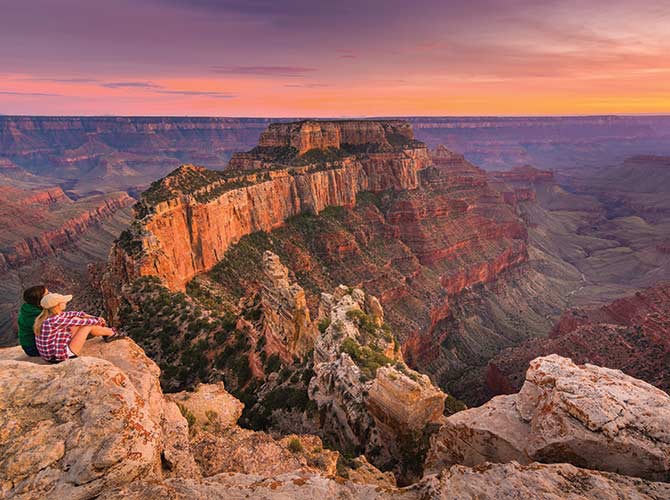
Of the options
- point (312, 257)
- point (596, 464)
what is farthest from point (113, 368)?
point (312, 257)

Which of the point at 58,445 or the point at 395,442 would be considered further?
the point at 395,442

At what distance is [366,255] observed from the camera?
9431 cm

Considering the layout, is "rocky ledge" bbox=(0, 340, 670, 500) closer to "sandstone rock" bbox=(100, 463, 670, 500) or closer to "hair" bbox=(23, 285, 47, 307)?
"sandstone rock" bbox=(100, 463, 670, 500)

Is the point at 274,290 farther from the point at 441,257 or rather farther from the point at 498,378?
the point at 441,257

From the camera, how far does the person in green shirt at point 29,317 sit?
490 inches

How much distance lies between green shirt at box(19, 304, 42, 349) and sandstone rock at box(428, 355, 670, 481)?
16326 mm

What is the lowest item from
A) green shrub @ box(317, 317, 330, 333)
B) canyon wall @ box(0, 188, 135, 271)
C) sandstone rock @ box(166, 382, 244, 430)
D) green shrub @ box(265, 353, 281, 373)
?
canyon wall @ box(0, 188, 135, 271)

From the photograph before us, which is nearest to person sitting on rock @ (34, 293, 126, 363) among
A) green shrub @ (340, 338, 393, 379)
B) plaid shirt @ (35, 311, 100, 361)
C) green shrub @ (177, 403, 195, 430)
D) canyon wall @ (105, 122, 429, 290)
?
plaid shirt @ (35, 311, 100, 361)

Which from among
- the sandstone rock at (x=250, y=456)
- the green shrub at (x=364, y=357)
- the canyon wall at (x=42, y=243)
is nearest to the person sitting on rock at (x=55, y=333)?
the sandstone rock at (x=250, y=456)

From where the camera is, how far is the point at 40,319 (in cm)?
1229

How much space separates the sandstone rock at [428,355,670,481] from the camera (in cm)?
1162

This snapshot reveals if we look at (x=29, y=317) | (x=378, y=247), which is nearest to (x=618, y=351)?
(x=378, y=247)

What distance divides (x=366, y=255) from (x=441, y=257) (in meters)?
28.3

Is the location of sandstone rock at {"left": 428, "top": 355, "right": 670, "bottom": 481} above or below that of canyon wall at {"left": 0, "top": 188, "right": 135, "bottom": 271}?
above
